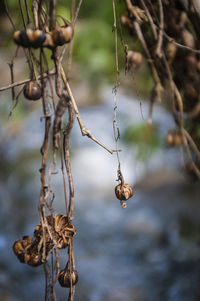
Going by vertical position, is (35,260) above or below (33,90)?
below

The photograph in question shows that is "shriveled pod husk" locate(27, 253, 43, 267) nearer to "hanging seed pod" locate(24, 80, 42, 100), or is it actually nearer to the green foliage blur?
"hanging seed pod" locate(24, 80, 42, 100)

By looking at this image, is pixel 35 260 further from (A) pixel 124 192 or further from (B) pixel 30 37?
(B) pixel 30 37

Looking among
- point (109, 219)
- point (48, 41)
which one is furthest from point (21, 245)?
point (109, 219)

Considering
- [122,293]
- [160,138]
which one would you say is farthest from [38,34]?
[160,138]

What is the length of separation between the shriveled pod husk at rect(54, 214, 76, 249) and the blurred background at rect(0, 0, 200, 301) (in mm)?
943

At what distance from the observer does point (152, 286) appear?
1723mm

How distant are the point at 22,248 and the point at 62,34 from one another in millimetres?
258

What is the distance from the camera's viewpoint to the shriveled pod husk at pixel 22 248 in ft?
1.53

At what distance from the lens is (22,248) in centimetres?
47

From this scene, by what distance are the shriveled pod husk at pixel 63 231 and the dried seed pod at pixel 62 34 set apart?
20 centimetres

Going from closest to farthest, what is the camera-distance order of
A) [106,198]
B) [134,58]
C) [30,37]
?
1. [30,37]
2. [134,58]
3. [106,198]

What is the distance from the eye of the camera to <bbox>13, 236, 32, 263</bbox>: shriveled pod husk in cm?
47

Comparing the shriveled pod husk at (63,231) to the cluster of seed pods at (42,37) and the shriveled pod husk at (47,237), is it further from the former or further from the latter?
the cluster of seed pods at (42,37)

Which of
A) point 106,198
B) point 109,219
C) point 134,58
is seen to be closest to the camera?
point 134,58
